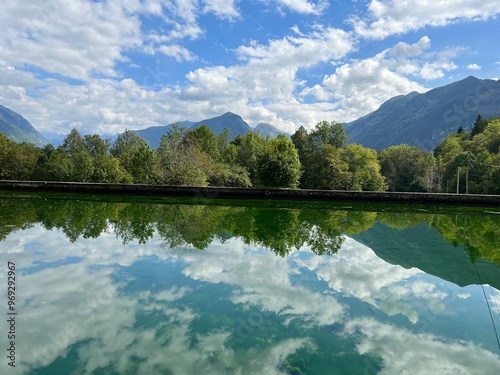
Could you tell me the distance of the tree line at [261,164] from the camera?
103 feet

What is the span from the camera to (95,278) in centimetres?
670

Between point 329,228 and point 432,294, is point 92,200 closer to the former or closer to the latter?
point 329,228

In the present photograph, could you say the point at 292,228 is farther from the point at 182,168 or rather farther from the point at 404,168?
the point at 404,168

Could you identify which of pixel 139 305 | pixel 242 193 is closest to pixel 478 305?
pixel 139 305

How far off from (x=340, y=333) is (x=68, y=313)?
12.8 ft

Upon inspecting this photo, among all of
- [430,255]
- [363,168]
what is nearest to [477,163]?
[363,168]

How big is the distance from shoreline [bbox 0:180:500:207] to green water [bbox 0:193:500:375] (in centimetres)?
901

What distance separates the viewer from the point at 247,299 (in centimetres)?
585

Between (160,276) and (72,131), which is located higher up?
(72,131)

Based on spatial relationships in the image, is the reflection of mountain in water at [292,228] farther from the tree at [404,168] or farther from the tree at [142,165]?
the tree at [404,168]

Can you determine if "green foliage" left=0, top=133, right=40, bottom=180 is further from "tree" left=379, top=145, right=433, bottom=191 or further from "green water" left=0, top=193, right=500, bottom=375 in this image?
"tree" left=379, top=145, right=433, bottom=191

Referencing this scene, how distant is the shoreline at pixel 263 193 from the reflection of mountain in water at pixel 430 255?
8.75 meters

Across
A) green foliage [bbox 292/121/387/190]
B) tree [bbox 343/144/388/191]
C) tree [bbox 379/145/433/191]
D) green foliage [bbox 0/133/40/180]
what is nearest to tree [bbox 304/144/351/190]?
green foliage [bbox 292/121/387/190]

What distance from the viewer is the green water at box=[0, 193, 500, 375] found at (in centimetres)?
413
